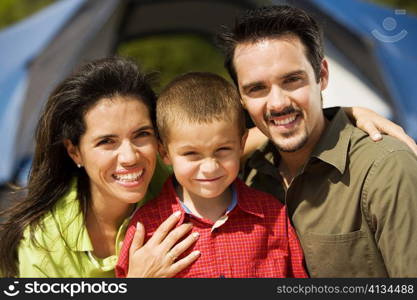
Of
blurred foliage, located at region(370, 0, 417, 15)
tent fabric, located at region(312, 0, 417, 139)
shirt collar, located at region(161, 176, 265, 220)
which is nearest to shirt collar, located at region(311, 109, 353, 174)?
shirt collar, located at region(161, 176, 265, 220)

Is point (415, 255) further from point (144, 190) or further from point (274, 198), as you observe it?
point (144, 190)

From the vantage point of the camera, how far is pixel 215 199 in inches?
73.8

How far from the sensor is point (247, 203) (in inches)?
72.8

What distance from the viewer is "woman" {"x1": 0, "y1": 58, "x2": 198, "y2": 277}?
6.04ft

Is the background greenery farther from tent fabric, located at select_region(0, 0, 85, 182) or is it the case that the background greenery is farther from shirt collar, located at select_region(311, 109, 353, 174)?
shirt collar, located at select_region(311, 109, 353, 174)

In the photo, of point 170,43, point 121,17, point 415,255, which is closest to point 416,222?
point 415,255

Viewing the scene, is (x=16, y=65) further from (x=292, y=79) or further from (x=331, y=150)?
(x=331, y=150)

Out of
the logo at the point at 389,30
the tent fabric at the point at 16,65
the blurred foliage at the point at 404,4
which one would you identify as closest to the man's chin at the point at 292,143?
the logo at the point at 389,30

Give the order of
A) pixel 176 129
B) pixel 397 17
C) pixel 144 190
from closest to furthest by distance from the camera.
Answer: pixel 176 129 → pixel 144 190 → pixel 397 17

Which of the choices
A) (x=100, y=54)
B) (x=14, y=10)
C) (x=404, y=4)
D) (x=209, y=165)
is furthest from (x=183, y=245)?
(x=14, y=10)

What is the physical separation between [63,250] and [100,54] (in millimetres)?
3405

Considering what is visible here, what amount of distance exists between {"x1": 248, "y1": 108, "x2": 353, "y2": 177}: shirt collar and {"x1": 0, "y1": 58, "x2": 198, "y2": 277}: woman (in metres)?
0.42

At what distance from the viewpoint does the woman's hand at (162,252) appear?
1776mm

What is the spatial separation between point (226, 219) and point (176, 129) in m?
0.33
